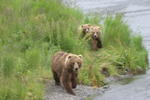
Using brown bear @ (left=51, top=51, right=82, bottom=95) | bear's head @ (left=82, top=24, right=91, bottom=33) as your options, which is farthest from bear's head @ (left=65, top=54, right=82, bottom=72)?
bear's head @ (left=82, top=24, right=91, bottom=33)

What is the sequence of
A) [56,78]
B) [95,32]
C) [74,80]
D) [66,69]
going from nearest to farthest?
[66,69] → [74,80] → [56,78] → [95,32]

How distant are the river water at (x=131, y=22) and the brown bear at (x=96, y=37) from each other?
1.38m

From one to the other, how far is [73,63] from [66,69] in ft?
0.77

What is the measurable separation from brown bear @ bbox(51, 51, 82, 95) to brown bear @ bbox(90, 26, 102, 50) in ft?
8.58

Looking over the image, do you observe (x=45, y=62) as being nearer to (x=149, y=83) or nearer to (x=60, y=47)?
(x=60, y=47)

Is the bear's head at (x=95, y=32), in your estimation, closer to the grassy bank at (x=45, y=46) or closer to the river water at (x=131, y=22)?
the grassy bank at (x=45, y=46)

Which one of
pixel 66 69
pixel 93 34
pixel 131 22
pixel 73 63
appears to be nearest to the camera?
pixel 73 63

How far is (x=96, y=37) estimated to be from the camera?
14.2 metres

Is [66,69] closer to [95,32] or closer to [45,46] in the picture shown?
[45,46]

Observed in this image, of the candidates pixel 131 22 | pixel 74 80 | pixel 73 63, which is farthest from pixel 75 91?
pixel 131 22

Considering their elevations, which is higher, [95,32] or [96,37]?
[95,32]

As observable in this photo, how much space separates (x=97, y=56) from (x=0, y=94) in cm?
411

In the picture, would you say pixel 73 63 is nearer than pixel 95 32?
Yes

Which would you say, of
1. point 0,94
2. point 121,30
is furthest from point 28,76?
point 121,30
